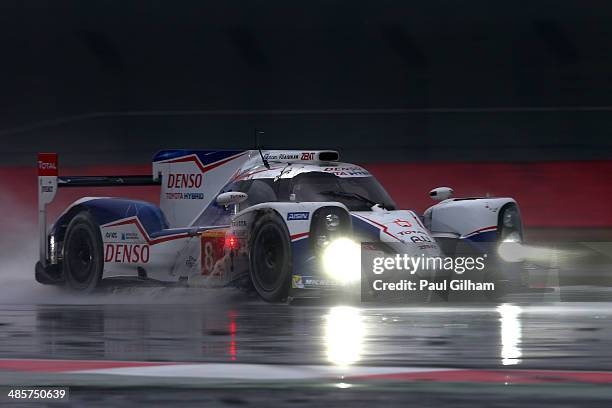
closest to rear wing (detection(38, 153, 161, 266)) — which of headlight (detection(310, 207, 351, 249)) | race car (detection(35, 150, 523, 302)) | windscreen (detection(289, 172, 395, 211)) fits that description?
race car (detection(35, 150, 523, 302))

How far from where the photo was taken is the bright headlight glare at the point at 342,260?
A: 9.68m

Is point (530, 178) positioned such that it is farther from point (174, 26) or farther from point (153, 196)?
point (174, 26)

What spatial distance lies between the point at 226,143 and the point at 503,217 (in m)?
8.47

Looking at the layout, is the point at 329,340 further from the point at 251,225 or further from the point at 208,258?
the point at 208,258

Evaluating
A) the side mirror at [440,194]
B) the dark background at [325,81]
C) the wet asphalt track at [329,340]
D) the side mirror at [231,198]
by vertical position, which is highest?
the dark background at [325,81]

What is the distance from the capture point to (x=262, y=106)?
19312mm

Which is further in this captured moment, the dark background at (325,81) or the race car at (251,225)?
the dark background at (325,81)

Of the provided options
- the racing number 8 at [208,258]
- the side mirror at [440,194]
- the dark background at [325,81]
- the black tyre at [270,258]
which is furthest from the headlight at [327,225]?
the dark background at [325,81]

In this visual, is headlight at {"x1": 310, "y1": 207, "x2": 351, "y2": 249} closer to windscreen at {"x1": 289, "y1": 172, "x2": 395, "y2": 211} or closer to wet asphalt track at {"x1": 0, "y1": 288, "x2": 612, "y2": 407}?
wet asphalt track at {"x1": 0, "y1": 288, "x2": 612, "y2": 407}

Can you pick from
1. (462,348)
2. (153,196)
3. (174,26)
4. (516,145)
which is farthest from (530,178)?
(462,348)

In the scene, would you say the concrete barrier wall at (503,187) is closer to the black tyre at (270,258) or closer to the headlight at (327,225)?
the black tyre at (270,258)

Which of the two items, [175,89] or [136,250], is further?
[175,89]

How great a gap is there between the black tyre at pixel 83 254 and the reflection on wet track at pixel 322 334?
1.53 metres

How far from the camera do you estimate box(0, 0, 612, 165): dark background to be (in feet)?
59.6
